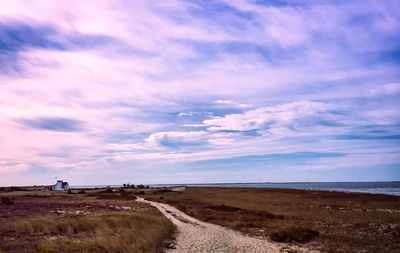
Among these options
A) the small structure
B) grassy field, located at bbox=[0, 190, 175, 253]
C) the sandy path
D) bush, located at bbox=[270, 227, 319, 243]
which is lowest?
the sandy path

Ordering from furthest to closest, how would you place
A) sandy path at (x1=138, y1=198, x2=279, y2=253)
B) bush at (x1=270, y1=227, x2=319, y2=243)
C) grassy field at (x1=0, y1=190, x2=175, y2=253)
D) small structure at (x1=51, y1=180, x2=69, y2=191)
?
small structure at (x1=51, y1=180, x2=69, y2=191), bush at (x1=270, y1=227, x2=319, y2=243), sandy path at (x1=138, y1=198, x2=279, y2=253), grassy field at (x1=0, y1=190, x2=175, y2=253)

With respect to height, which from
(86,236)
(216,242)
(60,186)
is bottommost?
(216,242)

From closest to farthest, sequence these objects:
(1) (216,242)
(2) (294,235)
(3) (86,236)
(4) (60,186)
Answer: (3) (86,236) < (1) (216,242) < (2) (294,235) < (4) (60,186)

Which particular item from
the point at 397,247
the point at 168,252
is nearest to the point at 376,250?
the point at 397,247

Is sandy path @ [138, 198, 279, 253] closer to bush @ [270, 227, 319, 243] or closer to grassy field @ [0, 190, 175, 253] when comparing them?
bush @ [270, 227, 319, 243]

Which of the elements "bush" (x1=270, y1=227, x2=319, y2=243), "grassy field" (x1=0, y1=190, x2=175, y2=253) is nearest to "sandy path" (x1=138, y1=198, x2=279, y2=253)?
"bush" (x1=270, y1=227, x2=319, y2=243)

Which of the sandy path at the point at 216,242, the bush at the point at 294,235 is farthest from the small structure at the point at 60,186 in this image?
the bush at the point at 294,235

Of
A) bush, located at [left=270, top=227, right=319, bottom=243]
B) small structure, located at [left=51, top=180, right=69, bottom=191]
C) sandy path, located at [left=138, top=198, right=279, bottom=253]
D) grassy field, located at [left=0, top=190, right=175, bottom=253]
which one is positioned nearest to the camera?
grassy field, located at [left=0, top=190, right=175, bottom=253]

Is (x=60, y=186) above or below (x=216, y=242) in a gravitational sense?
above

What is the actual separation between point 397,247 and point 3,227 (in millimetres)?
28026

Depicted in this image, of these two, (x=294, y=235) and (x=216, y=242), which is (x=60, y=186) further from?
(x=294, y=235)

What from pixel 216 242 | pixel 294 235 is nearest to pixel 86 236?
pixel 216 242

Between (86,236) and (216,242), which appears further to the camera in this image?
(216,242)

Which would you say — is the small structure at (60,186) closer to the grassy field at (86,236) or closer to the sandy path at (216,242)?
the grassy field at (86,236)
